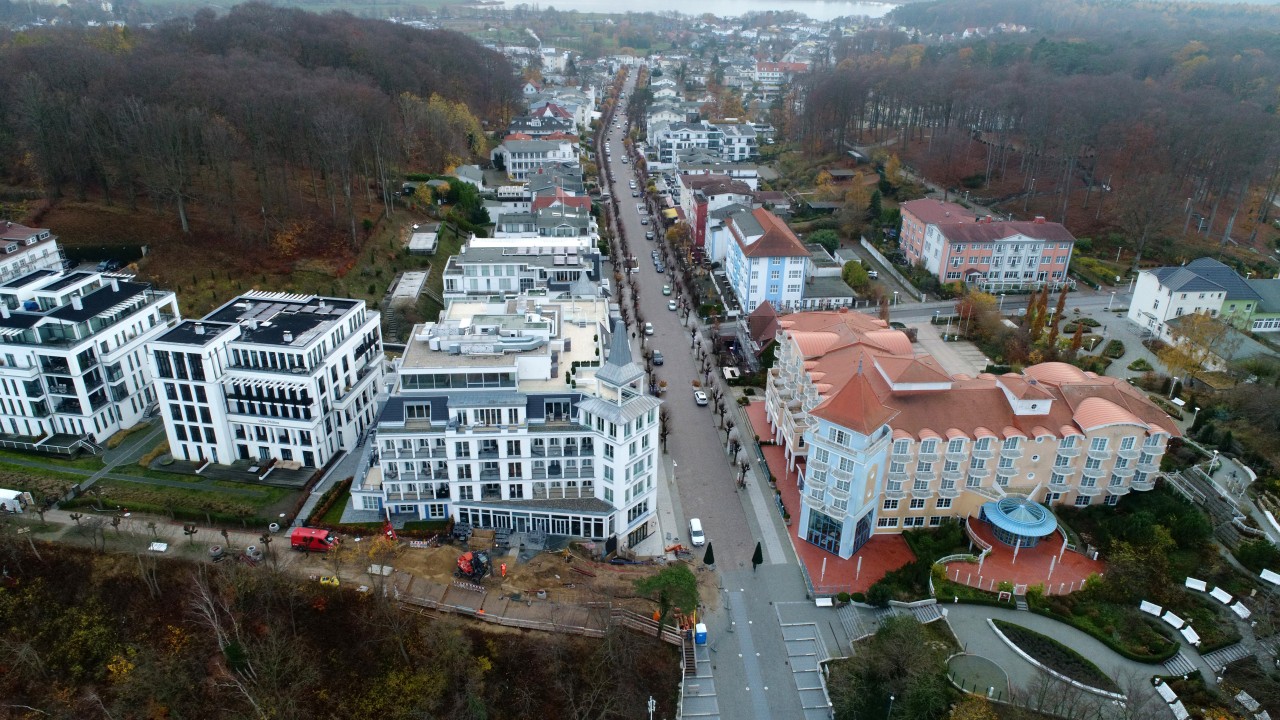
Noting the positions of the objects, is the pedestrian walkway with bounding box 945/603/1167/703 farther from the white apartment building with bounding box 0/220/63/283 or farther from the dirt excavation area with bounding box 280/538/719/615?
the white apartment building with bounding box 0/220/63/283

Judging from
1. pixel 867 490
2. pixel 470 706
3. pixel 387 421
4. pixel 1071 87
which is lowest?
pixel 470 706

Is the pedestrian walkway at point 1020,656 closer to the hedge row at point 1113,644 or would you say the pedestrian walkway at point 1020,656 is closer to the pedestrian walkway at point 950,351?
the hedge row at point 1113,644

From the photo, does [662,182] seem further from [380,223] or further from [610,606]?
[610,606]

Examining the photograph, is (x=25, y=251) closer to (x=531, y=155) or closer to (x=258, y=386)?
(x=258, y=386)

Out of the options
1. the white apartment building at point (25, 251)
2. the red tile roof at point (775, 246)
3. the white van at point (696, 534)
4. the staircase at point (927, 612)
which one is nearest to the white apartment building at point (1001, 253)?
the red tile roof at point (775, 246)

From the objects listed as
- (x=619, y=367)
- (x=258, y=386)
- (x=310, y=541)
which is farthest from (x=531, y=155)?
(x=310, y=541)

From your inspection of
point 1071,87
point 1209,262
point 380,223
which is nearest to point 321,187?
point 380,223
